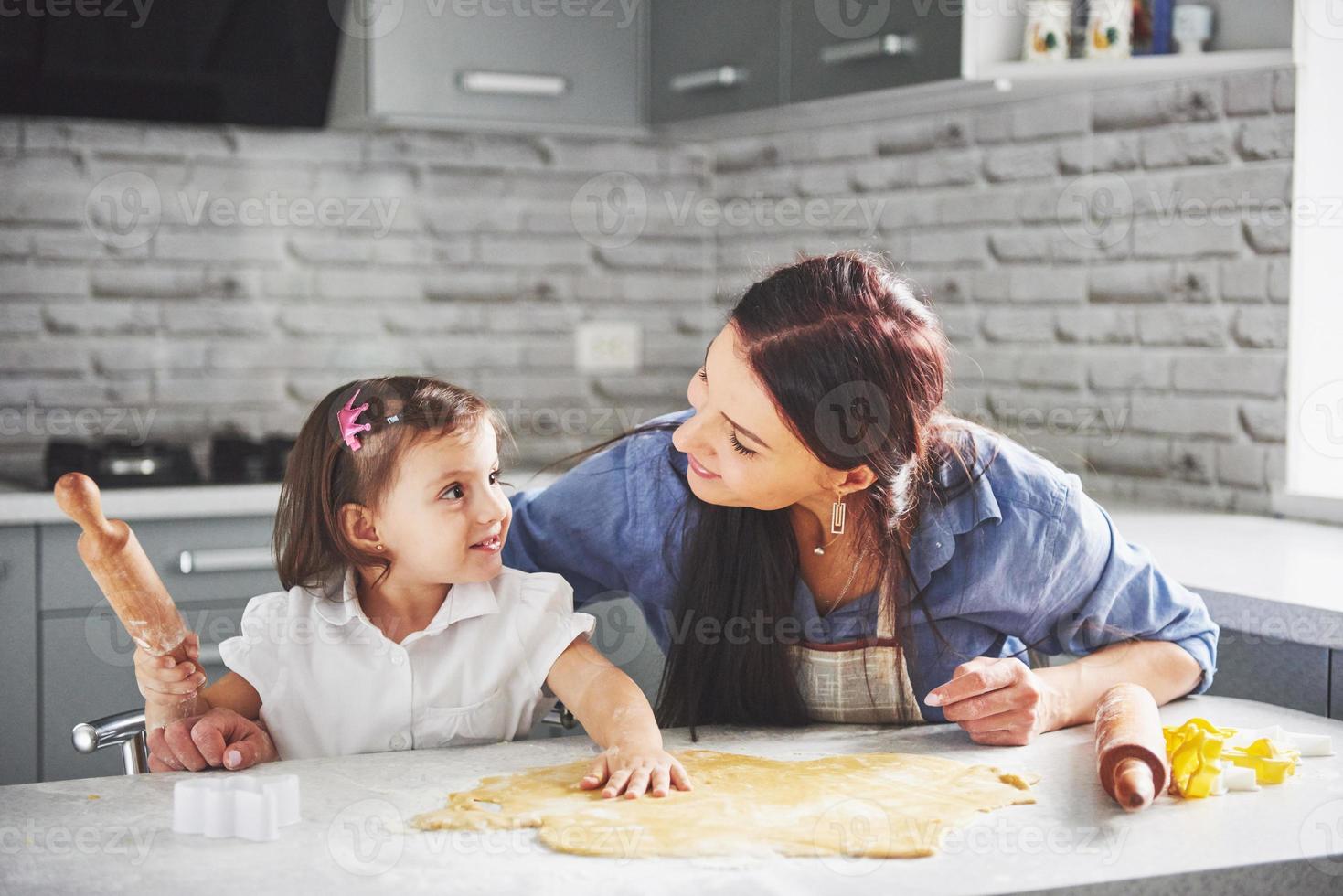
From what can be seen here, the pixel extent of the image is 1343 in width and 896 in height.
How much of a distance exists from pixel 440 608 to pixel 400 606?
4 cm

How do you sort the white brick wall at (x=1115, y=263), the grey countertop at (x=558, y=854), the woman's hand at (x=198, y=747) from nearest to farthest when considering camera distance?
the grey countertop at (x=558, y=854) → the woman's hand at (x=198, y=747) → the white brick wall at (x=1115, y=263)

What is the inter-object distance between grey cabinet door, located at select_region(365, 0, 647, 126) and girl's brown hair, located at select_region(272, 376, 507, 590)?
1.43m

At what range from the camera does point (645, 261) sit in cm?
329

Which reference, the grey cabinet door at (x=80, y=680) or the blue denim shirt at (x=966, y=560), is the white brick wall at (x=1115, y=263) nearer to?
the blue denim shirt at (x=966, y=560)

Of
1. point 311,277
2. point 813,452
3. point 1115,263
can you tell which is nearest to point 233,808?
point 813,452

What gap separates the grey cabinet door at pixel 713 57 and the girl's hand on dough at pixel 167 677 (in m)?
1.66

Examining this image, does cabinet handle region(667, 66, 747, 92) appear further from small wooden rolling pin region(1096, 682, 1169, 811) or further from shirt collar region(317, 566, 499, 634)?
small wooden rolling pin region(1096, 682, 1169, 811)

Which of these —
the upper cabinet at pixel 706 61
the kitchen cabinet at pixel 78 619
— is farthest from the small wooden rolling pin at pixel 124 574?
the upper cabinet at pixel 706 61

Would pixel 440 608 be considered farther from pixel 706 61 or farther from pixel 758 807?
pixel 706 61

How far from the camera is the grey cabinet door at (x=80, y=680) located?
225 centimetres

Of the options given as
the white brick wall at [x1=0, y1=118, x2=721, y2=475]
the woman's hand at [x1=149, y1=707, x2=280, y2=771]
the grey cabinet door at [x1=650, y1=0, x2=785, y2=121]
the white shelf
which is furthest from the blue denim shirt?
the white brick wall at [x1=0, y1=118, x2=721, y2=475]

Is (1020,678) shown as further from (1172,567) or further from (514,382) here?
(514,382)

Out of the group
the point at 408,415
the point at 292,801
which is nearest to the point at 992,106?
the point at 408,415

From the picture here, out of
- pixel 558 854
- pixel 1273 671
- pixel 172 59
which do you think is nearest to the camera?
pixel 558 854
